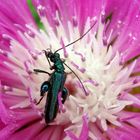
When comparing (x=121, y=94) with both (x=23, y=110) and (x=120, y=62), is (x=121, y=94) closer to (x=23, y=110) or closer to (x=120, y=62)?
(x=120, y=62)

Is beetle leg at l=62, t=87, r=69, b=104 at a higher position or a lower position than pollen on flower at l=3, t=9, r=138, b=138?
lower

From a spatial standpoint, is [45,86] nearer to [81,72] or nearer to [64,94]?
[64,94]

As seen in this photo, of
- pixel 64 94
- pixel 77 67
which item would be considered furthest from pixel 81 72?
pixel 64 94

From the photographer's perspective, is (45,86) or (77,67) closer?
(45,86)

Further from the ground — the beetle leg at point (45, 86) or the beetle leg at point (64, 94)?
the beetle leg at point (45, 86)

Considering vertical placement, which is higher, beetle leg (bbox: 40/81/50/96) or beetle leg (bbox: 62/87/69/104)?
beetle leg (bbox: 40/81/50/96)

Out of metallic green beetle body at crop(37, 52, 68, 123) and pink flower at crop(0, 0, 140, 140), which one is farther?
pink flower at crop(0, 0, 140, 140)

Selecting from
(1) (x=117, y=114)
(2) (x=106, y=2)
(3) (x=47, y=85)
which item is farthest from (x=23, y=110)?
(2) (x=106, y=2)
